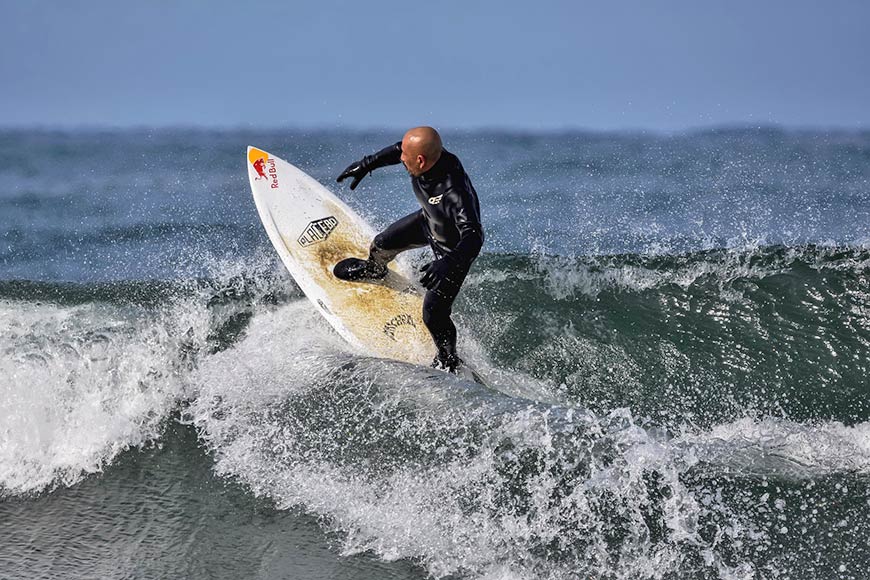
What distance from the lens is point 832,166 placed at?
11.5m

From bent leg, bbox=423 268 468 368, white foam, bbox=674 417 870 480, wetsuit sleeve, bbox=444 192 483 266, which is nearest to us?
white foam, bbox=674 417 870 480

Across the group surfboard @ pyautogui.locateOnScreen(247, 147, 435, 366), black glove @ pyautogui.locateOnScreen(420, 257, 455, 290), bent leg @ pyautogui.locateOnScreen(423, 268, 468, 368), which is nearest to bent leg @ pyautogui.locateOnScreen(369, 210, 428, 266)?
surfboard @ pyautogui.locateOnScreen(247, 147, 435, 366)

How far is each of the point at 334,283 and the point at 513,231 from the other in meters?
3.06

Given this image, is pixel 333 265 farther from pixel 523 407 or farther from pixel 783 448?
pixel 783 448

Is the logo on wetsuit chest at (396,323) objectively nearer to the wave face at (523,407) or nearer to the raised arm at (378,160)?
the wave face at (523,407)

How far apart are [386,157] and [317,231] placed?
104 cm

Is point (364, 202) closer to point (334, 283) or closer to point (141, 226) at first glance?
point (141, 226)

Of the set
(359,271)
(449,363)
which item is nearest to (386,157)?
(359,271)

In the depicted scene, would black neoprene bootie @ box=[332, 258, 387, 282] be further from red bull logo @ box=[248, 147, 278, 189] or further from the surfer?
red bull logo @ box=[248, 147, 278, 189]

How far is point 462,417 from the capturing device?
4.51 m

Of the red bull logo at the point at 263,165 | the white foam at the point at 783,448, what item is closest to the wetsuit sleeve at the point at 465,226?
the white foam at the point at 783,448

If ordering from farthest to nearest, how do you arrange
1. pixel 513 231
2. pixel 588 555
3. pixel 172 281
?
pixel 513 231
pixel 172 281
pixel 588 555

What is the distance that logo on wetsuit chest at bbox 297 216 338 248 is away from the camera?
245 inches

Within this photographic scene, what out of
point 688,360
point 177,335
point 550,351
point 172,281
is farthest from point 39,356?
point 688,360
